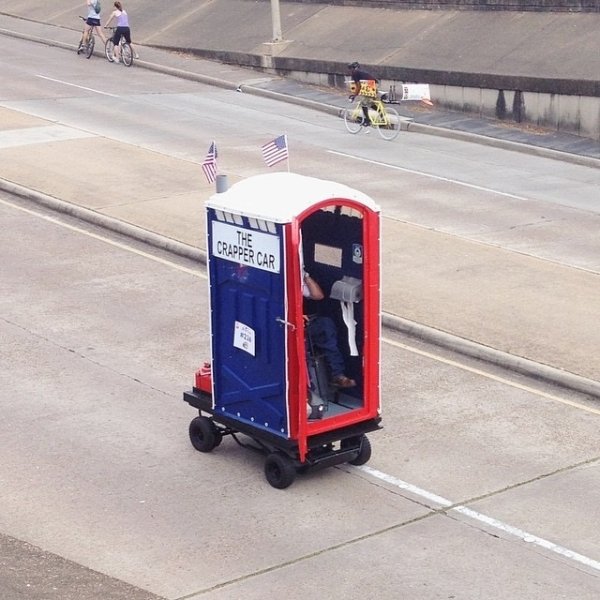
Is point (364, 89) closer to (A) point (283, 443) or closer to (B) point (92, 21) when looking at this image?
(B) point (92, 21)

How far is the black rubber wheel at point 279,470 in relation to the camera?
9.52 m

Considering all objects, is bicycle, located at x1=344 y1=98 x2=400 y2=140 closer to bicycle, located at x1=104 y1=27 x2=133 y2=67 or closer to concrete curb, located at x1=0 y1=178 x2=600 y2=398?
bicycle, located at x1=104 y1=27 x2=133 y2=67

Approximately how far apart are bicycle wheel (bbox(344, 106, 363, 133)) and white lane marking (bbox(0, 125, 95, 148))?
249 inches

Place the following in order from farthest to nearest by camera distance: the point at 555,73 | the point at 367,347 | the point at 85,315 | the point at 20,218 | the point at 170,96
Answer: the point at 170,96 → the point at 555,73 → the point at 20,218 → the point at 85,315 → the point at 367,347

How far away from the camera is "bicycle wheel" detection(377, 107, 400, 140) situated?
26781 millimetres

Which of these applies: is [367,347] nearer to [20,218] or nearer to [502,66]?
[20,218]

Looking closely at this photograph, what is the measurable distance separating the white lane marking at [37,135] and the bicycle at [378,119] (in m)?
6.50

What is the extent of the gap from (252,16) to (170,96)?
8204 millimetres

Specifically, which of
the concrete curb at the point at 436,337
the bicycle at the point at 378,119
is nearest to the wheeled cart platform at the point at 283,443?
the concrete curb at the point at 436,337

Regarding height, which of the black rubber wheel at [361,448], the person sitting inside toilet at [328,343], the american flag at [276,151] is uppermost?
the american flag at [276,151]

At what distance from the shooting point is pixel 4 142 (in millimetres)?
23141

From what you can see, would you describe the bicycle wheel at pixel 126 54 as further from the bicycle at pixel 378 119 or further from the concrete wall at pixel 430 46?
the bicycle at pixel 378 119

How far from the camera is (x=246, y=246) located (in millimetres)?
9539

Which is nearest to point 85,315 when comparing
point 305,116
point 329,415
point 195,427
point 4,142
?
point 195,427
